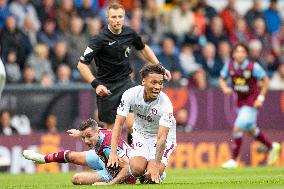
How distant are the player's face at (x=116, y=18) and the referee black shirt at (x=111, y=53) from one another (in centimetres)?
17

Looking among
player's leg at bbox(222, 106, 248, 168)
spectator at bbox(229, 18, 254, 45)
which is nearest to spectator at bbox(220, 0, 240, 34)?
spectator at bbox(229, 18, 254, 45)

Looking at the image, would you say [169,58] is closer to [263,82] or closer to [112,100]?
[263,82]

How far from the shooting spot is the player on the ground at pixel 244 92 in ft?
61.5

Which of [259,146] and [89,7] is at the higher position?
[89,7]

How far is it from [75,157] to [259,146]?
7671 millimetres

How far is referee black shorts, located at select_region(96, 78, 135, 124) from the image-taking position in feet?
48.2

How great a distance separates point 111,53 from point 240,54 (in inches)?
191

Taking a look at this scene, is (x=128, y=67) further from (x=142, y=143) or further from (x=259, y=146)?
(x=259, y=146)

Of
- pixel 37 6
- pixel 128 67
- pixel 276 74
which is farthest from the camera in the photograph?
pixel 276 74

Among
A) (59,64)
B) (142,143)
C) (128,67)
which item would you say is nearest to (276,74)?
(59,64)

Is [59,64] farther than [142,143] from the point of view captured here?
Yes

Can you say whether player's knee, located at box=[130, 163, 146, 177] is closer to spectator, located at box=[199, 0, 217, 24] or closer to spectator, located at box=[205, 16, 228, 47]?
spectator, located at box=[205, 16, 228, 47]

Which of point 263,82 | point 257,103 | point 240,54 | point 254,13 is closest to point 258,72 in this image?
point 263,82

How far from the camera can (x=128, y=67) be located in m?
14.8
